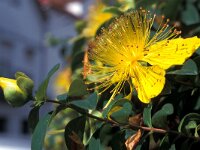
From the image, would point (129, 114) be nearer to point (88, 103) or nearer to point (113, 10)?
point (88, 103)

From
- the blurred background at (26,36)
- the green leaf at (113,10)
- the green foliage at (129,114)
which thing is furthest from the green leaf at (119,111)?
the blurred background at (26,36)

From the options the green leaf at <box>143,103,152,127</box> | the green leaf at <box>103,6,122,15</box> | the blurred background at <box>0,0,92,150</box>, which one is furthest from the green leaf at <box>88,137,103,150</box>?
the blurred background at <box>0,0,92,150</box>

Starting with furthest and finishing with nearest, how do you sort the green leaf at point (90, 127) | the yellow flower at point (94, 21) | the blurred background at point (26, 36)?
the blurred background at point (26, 36)
the yellow flower at point (94, 21)
the green leaf at point (90, 127)

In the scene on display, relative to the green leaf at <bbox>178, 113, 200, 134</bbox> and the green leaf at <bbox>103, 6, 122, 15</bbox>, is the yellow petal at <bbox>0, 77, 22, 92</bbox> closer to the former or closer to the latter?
the green leaf at <bbox>178, 113, 200, 134</bbox>

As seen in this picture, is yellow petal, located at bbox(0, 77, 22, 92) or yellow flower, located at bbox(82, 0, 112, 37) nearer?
yellow petal, located at bbox(0, 77, 22, 92)

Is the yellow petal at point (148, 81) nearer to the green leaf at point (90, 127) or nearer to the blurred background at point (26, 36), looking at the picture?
the green leaf at point (90, 127)

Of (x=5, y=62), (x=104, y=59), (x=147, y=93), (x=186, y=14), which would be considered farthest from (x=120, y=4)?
(x=5, y=62)
